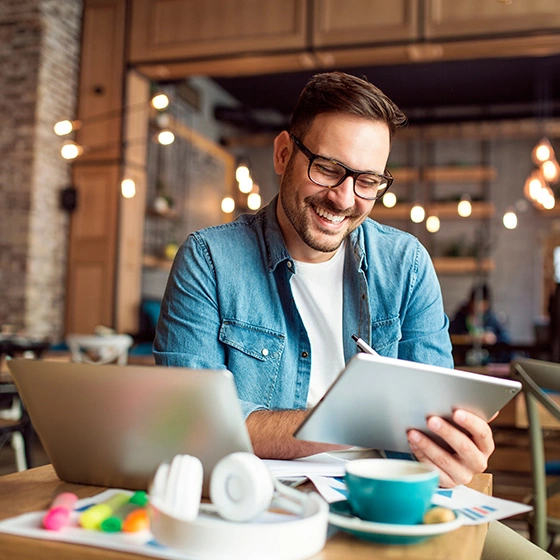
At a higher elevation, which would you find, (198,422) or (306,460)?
(198,422)

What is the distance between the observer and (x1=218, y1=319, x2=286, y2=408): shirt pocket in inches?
52.8

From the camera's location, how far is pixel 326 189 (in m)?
1.39

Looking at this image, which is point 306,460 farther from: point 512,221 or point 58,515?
point 512,221

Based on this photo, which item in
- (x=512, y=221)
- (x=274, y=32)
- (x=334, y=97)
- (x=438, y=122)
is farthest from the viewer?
(x=438, y=122)

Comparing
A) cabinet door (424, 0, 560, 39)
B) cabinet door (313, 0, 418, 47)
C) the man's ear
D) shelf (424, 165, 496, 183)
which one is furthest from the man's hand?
shelf (424, 165, 496, 183)

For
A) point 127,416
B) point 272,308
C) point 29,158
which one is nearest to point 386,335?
point 272,308

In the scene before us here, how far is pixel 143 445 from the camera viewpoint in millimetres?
820

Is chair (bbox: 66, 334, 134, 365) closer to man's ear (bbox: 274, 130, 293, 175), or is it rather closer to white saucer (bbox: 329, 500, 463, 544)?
man's ear (bbox: 274, 130, 293, 175)

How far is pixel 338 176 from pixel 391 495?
82 centimetres

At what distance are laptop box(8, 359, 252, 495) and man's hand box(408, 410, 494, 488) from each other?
0.83 feet

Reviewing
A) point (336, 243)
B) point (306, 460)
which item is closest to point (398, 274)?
point (336, 243)

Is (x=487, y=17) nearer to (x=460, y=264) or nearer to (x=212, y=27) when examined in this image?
(x=212, y=27)

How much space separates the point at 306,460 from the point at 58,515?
18.6 inches

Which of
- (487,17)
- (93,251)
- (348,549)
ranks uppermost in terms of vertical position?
(487,17)
